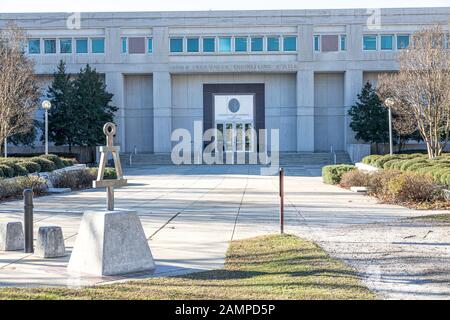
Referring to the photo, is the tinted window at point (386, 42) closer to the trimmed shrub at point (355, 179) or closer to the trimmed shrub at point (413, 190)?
the trimmed shrub at point (355, 179)

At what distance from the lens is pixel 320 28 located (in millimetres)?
55844

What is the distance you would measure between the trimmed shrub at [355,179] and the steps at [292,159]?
84.7 ft

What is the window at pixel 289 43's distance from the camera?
5609 cm

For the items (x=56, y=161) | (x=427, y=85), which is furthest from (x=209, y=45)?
(x=56, y=161)

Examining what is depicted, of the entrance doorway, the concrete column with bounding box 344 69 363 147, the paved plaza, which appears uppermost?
the concrete column with bounding box 344 69 363 147

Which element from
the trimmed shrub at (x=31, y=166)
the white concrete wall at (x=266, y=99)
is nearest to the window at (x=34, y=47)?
the white concrete wall at (x=266, y=99)

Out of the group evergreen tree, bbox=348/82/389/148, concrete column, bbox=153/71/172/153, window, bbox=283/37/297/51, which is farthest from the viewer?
concrete column, bbox=153/71/172/153

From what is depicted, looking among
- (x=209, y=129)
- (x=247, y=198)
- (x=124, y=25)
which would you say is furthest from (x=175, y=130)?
(x=247, y=198)

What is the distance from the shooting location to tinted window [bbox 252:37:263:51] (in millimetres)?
56219

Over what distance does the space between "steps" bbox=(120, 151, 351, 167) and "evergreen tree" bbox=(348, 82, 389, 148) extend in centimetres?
261

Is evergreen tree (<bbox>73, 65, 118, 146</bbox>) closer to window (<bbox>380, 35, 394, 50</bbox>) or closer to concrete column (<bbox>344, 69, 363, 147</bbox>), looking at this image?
concrete column (<bbox>344, 69, 363, 147</bbox>)

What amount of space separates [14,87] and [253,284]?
90.5 feet

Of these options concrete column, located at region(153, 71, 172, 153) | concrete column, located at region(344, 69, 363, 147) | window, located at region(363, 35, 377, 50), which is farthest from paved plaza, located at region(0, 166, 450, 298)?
window, located at region(363, 35, 377, 50)
